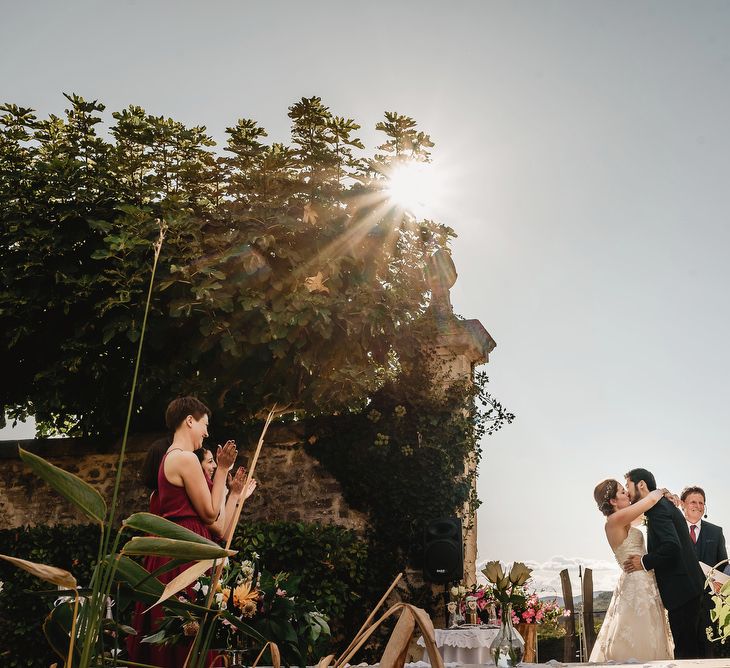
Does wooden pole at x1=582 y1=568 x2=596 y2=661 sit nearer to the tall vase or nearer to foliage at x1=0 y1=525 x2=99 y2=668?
foliage at x1=0 y1=525 x2=99 y2=668

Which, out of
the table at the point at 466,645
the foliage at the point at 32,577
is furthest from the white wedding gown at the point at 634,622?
the foliage at the point at 32,577

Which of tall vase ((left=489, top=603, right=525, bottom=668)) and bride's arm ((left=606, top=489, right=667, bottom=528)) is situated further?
bride's arm ((left=606, top=489, right=667, bottom=528))

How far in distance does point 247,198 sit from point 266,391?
6.62 ft

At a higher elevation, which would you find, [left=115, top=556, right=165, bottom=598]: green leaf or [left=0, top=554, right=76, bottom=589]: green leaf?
[left=115, top=556, right=165, bottom=598]: green leaf

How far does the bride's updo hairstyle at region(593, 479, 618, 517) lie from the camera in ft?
20.2

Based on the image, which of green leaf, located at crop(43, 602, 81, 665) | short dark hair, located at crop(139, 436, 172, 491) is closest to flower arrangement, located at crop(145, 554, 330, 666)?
green leaf, located at crop(43, 602, 81, 665)

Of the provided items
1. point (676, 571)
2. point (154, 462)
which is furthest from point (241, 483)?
point (676, 571)

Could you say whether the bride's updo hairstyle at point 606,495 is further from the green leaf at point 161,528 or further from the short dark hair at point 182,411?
the green leaf at point 161,528

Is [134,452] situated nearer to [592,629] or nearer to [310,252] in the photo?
[310,252]

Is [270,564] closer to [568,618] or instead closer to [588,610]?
[588,610]

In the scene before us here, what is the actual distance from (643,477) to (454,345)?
11.7 ft

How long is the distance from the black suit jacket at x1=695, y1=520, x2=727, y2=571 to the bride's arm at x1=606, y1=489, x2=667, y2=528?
4.88 feet

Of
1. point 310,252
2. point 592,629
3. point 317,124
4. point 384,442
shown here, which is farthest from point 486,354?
point 592,629

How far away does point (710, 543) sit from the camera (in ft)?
22.8
